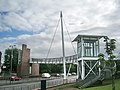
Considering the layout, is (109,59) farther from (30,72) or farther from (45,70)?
(45,70)

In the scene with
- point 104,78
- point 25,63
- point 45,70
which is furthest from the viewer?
point 45,70

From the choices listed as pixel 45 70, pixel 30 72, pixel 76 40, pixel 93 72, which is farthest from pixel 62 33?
pixel 45 70

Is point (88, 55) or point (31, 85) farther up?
point (88, 55)

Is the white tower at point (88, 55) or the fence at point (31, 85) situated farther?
the white tower at point (88, 55)

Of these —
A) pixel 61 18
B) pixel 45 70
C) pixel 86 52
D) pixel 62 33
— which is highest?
pixel 61 18

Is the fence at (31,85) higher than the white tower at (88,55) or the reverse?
the reverse

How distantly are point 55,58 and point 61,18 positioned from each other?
2292cm

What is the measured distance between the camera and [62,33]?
174 ft

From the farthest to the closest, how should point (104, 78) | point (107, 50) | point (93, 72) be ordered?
point (93, 72) → point (104, 78) → point (107, 50)

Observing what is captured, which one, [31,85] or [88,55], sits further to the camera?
[88,55]

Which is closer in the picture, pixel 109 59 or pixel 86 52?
pixel 109 59

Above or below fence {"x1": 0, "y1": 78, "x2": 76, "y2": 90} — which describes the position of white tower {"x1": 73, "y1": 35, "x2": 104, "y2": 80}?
above

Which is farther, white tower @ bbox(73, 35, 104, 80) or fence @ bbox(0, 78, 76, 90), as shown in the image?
white tower @ bbox(73, 35, 104, 80)

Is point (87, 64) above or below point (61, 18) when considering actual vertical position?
below
